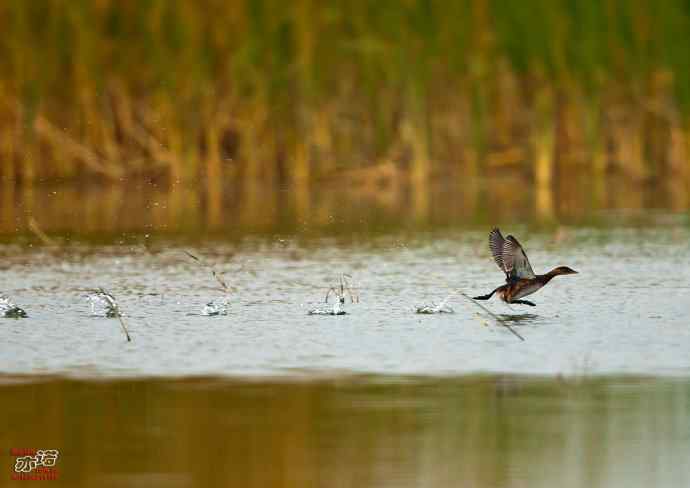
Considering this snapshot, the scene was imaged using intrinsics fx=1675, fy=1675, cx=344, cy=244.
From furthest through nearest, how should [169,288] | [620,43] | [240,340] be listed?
[620,43] → [169,288] → [240,340]

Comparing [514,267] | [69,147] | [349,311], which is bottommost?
[349,311]

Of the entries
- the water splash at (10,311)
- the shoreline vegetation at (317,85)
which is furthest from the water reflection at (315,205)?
the water splash at (10,311)

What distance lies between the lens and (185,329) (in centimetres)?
823

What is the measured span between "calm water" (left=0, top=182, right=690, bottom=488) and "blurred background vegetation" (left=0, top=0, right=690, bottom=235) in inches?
297

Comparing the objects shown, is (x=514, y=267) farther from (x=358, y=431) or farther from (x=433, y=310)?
(x=358, y=431)

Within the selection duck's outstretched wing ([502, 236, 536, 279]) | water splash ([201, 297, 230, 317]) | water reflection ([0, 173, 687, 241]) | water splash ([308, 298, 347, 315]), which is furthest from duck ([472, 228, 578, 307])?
water reflection ([0, 173, 687, 241])

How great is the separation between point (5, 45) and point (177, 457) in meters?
16.1

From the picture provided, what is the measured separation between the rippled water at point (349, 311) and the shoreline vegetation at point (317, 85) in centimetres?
637

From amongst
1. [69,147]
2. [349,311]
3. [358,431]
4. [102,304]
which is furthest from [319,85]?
[358,431]

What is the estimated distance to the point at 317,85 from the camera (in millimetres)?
20719

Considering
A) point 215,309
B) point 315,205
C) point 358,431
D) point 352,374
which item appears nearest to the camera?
point 358,431

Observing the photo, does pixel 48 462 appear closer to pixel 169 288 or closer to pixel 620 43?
pixel 169 288

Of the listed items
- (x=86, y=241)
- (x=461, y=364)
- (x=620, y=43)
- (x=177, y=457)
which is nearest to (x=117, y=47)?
(x=620, y=43)

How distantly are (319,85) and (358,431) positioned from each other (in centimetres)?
1544
